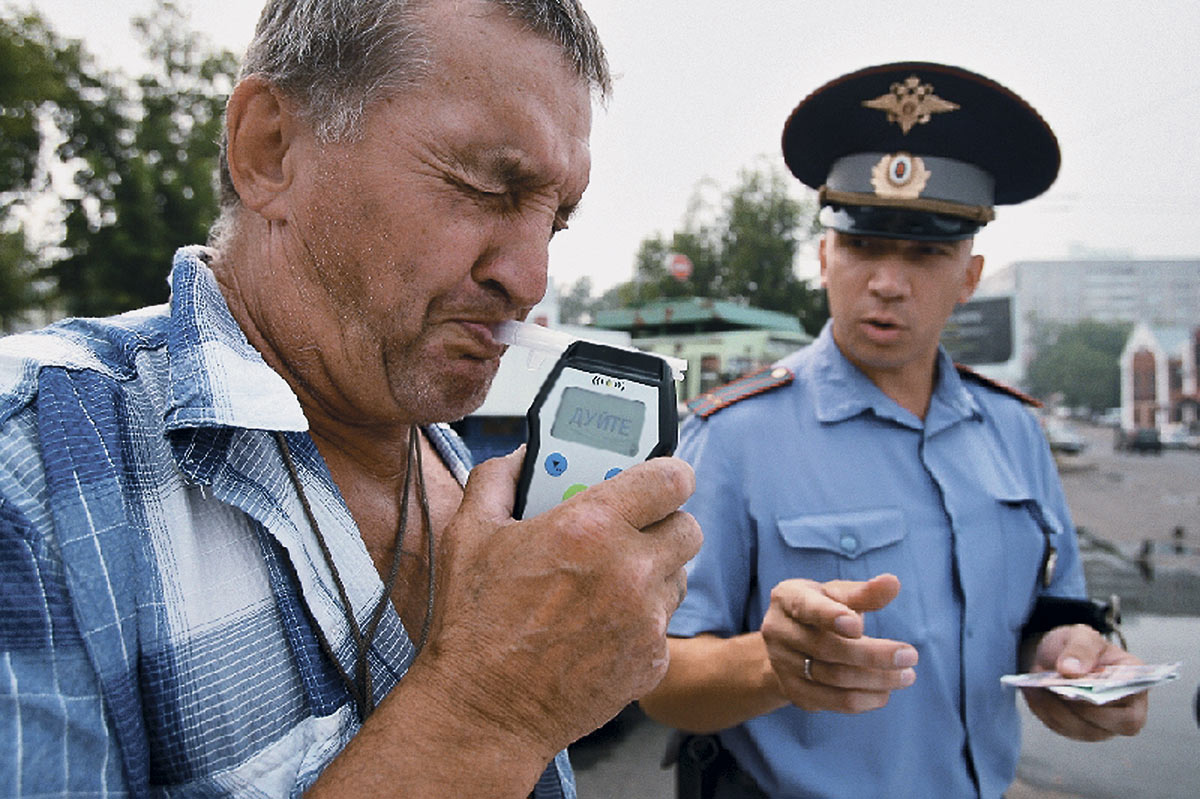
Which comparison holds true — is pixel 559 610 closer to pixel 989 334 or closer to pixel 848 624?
pixel 848 624

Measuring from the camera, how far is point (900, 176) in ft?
7.29

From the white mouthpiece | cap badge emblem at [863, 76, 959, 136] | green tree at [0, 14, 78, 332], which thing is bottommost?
the white mouthpiece

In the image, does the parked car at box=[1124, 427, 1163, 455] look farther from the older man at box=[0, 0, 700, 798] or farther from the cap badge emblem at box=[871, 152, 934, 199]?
the older man at box=[0, 0, 700, 798]

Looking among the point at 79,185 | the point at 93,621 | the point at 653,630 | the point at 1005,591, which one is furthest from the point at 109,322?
the point at 79,185

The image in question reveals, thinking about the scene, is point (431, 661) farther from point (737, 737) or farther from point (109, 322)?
point (737, 737)

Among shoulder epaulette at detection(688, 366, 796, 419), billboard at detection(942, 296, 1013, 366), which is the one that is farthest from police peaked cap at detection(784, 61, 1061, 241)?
billboard at detection(942, 296, 1013, 366)

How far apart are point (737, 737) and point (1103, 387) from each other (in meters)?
55.3

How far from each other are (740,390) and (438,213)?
4.49 feet

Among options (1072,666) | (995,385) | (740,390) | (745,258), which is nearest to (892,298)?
(740,390)

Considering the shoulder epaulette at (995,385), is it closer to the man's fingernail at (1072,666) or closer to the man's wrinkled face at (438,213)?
the man's fingernail at (1072,666)

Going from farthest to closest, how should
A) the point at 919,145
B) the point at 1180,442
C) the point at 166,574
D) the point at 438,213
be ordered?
the point at 1180,442, the point at 919,145, the point at 438,213, the point at 166,574

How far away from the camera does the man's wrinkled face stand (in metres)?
1.08

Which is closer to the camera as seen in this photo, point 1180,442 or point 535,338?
point 535,338

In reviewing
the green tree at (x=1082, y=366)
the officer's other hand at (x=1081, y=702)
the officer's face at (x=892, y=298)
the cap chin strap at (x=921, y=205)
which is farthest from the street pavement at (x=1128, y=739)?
the green tree at (x=1082, y=366)
